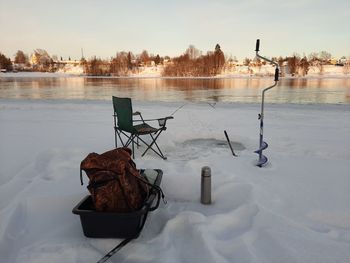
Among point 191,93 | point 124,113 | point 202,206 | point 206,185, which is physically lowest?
point 202,206

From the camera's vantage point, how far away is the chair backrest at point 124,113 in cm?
401

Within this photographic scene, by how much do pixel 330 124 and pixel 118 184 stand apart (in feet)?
22.3

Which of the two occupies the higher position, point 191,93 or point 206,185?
point 191,93

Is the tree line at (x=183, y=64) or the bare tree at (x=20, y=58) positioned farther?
the bare tree at (x=20, y=58)

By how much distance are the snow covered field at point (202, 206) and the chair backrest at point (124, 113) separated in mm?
538

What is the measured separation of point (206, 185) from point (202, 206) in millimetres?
226

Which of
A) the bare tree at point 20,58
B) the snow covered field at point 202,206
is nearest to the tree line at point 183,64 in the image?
the bare tree at point 20,58

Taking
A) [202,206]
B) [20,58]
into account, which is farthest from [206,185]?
[20,58]

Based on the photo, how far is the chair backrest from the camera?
4.01 m

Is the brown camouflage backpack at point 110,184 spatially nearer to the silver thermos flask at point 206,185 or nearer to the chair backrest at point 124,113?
the silver thermos flask at point 206,185

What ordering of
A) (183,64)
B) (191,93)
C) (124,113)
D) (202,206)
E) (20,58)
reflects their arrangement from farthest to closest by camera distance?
(20,58) → (183,64) → (191,93) → (124,113) → (202,206)

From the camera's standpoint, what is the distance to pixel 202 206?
2.85 meters

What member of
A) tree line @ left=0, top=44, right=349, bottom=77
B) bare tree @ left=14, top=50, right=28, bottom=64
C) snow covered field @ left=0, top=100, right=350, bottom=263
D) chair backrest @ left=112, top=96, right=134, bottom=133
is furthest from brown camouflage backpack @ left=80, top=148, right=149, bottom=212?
bare tree @ left=14, top=50, right=28, bottom=64

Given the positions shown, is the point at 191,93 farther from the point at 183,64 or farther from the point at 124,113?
the point at 183,64
